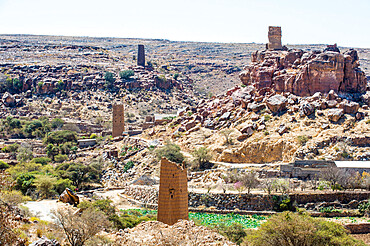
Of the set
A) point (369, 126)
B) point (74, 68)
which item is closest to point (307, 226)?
point (369, 126)

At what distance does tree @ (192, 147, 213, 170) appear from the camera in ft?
134

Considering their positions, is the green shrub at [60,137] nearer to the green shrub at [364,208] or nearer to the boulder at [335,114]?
the boulder at [335,114]

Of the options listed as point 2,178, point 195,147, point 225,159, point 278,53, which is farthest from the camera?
point 278,53

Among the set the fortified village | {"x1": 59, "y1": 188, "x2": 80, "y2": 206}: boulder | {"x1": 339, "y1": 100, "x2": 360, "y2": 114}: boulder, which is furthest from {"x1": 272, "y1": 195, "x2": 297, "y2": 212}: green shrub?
Result: {"x1": 59, "y1": 188, "x2": 80, "y2": 206}: boulder

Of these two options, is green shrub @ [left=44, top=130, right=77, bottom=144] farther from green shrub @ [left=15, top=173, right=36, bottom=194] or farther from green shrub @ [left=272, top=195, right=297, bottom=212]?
green shrub @ [left=272, top=195, right=297, bottom=212]

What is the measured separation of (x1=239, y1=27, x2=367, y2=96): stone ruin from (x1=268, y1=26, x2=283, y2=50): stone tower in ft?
14.9

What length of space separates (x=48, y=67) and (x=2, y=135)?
37.0 m

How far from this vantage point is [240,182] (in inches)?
1384

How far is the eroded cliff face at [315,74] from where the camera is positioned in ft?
145

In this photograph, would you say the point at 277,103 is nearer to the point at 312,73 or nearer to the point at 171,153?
the point at 312,73

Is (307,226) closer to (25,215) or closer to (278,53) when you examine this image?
(25,215)

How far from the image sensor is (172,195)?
878 inches

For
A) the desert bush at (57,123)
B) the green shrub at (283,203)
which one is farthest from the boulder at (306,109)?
the desert bush at (57,123)

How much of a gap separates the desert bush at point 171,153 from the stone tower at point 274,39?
65.9 ft
